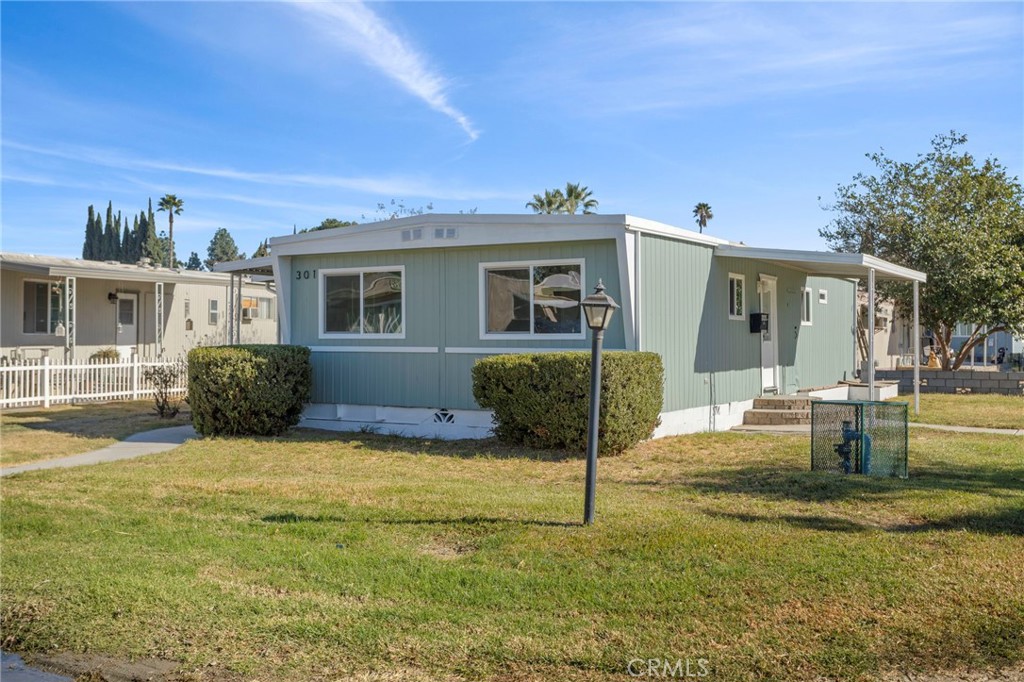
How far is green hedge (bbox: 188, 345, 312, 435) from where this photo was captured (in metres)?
12.5

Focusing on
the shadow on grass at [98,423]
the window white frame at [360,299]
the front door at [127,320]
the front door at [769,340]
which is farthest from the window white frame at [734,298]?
the front door at [127,320]

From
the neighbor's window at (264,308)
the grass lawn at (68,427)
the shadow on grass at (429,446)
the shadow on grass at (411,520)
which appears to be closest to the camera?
the shadow on grass at (411,520)

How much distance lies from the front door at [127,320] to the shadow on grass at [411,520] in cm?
1906

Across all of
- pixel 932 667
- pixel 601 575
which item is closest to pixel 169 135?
pixel 601 575

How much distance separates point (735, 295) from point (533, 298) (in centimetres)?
415

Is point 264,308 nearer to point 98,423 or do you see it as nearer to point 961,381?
point 98,423

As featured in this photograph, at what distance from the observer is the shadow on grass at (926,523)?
646cm

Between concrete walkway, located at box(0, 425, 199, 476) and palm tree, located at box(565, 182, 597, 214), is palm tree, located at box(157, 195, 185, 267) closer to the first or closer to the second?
palm tree, located at box(565, 182, 597, 214)

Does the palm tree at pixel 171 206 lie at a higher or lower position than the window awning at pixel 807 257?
higher

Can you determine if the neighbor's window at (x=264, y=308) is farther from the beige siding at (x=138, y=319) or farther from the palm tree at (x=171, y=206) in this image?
the palm tree at (x=171, y=206)

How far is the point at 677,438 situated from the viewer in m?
12.2

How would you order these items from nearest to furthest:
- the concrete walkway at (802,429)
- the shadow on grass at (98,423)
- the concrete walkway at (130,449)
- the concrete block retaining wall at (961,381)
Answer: the concrete walkway at (130,449)
the concrete walkway at (802,429)
the shadow on grass at (98,423)
the concrete block retaining wall at (961,381)

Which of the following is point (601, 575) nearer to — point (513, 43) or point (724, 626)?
point (724, 626)

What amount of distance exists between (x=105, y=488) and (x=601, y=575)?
214 inches
